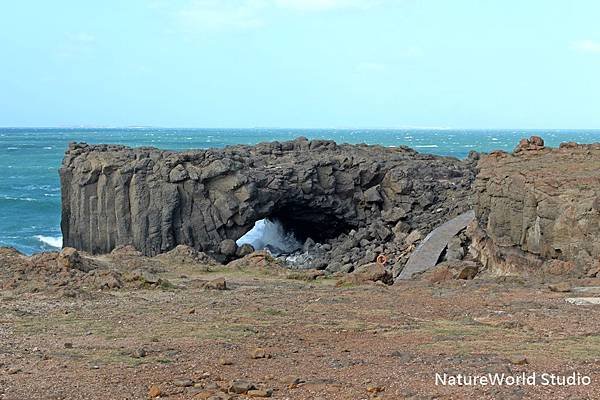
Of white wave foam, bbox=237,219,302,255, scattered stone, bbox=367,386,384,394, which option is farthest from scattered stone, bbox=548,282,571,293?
white wave foam, bbox=237,219,302,255

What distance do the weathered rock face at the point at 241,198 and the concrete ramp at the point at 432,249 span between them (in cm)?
336

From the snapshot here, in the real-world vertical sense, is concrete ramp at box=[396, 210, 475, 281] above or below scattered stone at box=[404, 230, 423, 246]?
above

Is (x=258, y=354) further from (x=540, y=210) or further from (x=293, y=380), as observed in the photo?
(x=540, y=210)

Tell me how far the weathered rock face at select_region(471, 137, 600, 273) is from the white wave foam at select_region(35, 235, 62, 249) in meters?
29.0

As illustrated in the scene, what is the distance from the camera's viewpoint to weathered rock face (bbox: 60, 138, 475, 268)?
119 feet

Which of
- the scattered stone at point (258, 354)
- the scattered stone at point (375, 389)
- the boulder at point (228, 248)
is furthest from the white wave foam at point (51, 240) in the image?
the scattered stone at point (375, 389)

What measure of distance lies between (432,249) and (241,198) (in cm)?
1089

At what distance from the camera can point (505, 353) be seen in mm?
11039

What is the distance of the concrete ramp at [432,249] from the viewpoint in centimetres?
2831

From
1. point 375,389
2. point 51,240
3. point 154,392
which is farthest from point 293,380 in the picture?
point 51,240

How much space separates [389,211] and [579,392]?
32.8 meters

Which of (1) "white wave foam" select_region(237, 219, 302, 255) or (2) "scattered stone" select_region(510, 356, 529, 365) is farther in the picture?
(1) "white wave foam" select_region(237, 219, 302, 255)

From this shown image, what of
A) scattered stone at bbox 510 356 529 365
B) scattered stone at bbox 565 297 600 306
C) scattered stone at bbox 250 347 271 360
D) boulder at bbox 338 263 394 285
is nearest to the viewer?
scattered stone at bbox 510 356 529 365

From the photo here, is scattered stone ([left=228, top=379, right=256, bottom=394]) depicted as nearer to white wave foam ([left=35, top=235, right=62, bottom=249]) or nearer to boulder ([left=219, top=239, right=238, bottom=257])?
boulder ([left=219, top=239, right=238, bottom=257])
